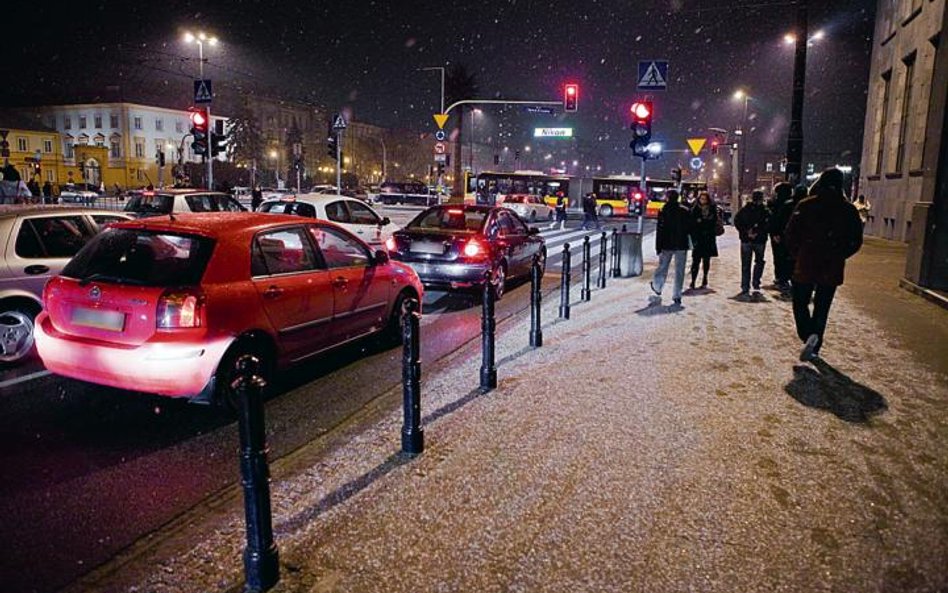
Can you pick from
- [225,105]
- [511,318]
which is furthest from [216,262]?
[225,105]

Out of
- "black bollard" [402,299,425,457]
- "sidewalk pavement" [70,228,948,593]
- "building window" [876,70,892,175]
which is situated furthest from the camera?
"building window" [876,70,892,175]

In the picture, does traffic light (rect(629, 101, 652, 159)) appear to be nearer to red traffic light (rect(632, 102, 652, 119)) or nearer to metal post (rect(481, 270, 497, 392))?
red traffic light (rect(632, 102, 652, 119))

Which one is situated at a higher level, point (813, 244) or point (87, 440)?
point (813, 244)

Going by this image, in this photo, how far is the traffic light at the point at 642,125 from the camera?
45.2ft

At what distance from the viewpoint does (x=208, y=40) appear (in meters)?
24.3

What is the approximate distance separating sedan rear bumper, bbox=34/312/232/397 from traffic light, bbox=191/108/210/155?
17.0m

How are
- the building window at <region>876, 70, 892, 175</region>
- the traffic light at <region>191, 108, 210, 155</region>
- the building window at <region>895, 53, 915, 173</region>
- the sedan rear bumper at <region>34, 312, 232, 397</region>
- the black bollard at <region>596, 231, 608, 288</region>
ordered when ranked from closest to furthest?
the sedan rear bumper at <region>34, 312, 232, 397</region>, the black bollard at <region>596, 231, 608, 288</region>, the traffic light at <region>191, 108, 210, 155</region>, the building window at <region>895, 53, 915, 173</region>, the building window at <region>876, 70, 892, 175</region>

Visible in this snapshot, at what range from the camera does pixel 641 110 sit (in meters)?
13.8

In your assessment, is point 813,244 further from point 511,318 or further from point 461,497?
point 461,497

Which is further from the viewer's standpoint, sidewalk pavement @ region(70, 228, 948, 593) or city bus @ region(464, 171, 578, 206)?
city bus @ region(464, 171, 578, 206)

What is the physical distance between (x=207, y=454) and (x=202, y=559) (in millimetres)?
1423

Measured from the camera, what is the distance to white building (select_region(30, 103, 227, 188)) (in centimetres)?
8519

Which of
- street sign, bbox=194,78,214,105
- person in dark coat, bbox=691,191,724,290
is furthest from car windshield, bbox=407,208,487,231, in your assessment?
street sign, bbox=194,78,214,105

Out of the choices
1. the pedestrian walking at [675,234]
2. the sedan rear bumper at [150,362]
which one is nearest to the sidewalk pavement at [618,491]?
the sedan rear bumper at [150,362]
